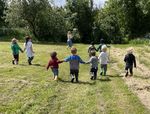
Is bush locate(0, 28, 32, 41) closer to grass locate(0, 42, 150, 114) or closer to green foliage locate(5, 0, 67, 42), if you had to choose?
green foliage locate(5, 0, 67, 42)

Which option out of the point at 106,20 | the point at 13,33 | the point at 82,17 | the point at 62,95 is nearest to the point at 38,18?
the point at 13,33

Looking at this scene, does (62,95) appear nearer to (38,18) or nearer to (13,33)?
(38,18)

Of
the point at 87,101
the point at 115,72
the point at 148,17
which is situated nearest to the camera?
the point at 87,101

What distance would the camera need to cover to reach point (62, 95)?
19.0 metres

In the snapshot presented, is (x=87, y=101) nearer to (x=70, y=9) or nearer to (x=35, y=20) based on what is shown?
(x=35, y=20)

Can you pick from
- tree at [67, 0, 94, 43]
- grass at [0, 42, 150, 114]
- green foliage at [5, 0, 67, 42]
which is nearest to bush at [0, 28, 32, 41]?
green foliage at [5, 0, 67, 42]

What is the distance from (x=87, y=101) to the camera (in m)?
17.8

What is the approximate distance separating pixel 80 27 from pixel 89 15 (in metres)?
3.41

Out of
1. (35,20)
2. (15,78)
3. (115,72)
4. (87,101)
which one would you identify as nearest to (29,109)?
(87,101)

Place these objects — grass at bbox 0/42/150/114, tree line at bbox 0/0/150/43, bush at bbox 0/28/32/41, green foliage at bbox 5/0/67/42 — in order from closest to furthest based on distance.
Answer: grass at bbox 0/42/150/114, green foliage at bbox 5/0/67/42, bush at bbox 0/28/32/41, tree line at bbox 0/0/150/43

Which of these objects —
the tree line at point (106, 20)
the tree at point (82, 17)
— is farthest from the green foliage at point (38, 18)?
the tree at point (82, 17)

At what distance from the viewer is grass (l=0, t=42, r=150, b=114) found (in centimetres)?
1634

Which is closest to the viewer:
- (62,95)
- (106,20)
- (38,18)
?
(62,95)

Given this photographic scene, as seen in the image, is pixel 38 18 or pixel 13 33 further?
pixel 13 33
